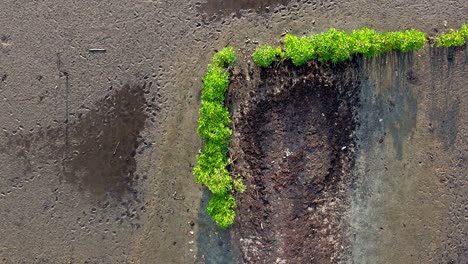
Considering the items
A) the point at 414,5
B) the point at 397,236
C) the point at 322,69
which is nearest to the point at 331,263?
the point at 397,236

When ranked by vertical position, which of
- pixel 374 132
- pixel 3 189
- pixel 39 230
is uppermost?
pixel 374 132

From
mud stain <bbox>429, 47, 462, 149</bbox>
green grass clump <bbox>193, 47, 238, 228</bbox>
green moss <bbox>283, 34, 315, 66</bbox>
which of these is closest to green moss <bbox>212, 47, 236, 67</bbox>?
green grass clump <bbox>193, 47, 238, 228</bbox>

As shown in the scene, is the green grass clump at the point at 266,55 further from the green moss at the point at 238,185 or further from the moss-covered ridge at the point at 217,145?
the green moss at the point at 238,185

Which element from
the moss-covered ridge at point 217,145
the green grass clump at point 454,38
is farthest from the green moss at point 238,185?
the green grass clump at point 454,38

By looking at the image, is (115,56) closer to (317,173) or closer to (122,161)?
(122,161)

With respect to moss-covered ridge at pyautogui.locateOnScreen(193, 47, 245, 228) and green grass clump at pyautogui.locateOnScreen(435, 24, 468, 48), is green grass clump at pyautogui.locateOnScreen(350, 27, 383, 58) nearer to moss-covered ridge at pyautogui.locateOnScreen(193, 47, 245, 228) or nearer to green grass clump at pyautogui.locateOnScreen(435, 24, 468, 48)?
green grass clump at pyautogui.locateOnScreen(435, 24, 468, 48)

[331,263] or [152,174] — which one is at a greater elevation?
[152,174]

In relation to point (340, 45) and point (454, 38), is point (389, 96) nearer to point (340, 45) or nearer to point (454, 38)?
point (340, 45)
